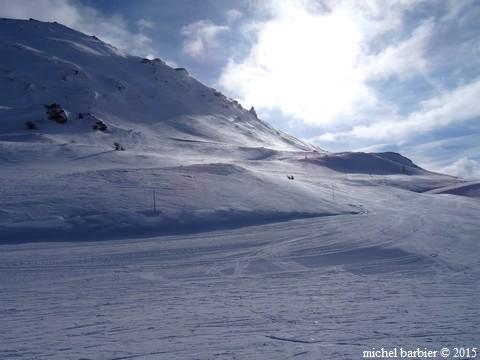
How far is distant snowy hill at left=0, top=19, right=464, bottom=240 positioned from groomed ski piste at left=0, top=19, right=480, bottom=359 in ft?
0.39

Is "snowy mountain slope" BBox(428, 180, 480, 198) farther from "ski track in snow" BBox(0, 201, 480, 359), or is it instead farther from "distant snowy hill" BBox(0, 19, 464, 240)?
"ski track in snow" BBox(0, 201, 480, 359)

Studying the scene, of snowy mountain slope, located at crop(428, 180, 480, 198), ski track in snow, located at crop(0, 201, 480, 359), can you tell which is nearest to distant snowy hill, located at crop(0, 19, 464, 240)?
snowy mountain slope, located at crop(428, 180, 480, 198)

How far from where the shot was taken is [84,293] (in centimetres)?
699

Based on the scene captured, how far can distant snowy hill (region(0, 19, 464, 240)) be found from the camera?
1266 centimetres

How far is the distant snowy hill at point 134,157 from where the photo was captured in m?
12.7

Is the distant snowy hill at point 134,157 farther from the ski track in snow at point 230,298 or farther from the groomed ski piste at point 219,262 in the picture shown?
the ski track in snow at point 230,298

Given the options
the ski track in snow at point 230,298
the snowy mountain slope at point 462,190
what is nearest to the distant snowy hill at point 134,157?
the snowy mountain slope at point 462,190

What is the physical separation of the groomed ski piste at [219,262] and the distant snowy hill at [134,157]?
4.7 inches

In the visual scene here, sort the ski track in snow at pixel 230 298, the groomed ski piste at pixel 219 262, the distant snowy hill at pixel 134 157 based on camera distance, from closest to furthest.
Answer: the ski track in snow at pixel 230 298
the groomed ski piste at pixel 219 262
the distant snowy hill at pixel 134 157

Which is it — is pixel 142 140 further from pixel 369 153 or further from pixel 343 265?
pixel 343 265

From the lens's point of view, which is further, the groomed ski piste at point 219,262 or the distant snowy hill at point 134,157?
the distant snowy hill at point 134,157

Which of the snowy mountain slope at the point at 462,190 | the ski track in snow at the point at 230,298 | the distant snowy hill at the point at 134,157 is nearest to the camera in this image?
the ski track in snow at the point at 230,298

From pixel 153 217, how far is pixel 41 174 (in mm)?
7181

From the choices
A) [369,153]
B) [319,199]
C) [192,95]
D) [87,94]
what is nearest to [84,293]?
[319,199]
